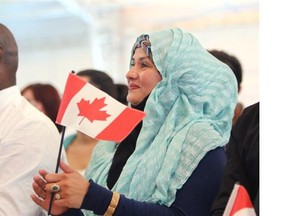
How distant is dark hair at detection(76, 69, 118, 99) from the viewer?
332 cm

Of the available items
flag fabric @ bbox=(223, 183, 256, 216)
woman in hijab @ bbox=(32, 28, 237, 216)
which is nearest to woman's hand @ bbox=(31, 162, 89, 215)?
woman in hijab @ bbox=(32, 28, 237, 216)

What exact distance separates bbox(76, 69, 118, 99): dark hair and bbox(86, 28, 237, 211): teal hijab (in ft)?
4.38

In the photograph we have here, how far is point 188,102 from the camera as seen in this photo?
74.5 inches

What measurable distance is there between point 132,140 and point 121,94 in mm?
1449

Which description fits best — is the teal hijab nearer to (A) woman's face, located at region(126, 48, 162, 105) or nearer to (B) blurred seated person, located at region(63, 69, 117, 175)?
(A) woman's face, located at region(126, 48, 162, 105)

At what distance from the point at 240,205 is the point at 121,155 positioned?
81 centimetres

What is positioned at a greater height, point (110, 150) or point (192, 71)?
point (192, 71)

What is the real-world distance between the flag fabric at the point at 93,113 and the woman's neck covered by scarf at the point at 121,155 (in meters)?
0.35

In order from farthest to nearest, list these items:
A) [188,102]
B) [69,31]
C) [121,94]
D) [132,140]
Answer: [69,31], [121,94], [132,140], [188,102]

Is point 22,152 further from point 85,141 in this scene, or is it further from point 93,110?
point 85,141

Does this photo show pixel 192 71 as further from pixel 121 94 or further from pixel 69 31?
pixel 69 31

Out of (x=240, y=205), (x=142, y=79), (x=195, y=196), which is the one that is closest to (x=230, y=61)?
(x=142, y=79)

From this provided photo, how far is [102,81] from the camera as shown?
3348mm

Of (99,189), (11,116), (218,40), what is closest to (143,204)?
(99,189)
